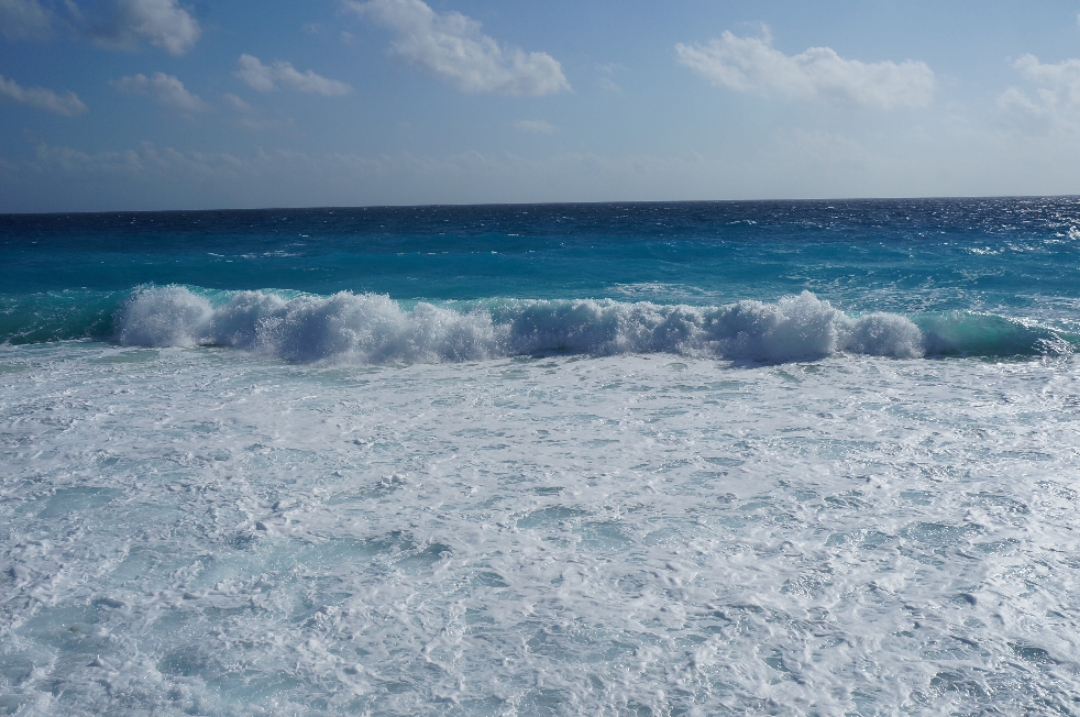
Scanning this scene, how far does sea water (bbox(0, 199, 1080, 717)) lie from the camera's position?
346cm

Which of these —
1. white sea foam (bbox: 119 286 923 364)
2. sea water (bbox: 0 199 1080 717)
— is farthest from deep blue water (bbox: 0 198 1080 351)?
sea water (bbox: 0 199 1080 717)

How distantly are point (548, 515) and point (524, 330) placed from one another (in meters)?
6.84

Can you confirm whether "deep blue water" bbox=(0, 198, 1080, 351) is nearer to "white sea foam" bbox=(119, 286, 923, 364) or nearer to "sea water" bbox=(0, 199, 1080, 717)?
"white sea foam" bbox=(119, 286, 923, 364)

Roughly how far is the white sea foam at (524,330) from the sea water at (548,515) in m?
0.06

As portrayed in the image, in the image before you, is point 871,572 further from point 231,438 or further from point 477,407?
point 231,438

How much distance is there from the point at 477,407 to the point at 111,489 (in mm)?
3632

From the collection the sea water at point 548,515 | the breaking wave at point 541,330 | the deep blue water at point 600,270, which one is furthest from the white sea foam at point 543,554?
the deep blue water at point 600,270

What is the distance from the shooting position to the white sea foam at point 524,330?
35.6 ft

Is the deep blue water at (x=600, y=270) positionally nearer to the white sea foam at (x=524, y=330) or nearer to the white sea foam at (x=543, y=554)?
the white sea foam at (x=524, y=330)

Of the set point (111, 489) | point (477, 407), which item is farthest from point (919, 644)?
point (111, 489)

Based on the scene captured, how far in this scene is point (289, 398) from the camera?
27.6ft

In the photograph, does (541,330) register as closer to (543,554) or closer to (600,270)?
(543,554)

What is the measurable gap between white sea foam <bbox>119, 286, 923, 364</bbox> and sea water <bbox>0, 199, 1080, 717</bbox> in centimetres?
6

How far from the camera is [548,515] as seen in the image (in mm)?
5207
